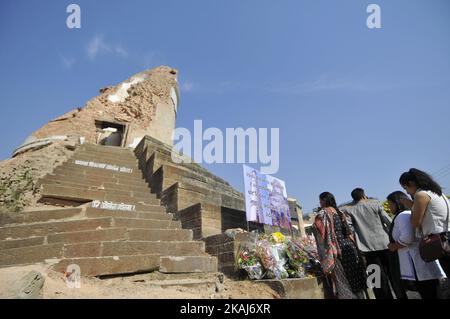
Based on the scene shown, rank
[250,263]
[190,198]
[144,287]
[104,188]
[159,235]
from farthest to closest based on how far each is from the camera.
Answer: [104,188]
[190,198]
[159,235]
[250,263]
[144,287]

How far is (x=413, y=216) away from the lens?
260 centimetres

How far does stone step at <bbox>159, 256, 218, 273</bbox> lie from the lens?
392 centimetres

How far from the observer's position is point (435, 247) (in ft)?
7.57

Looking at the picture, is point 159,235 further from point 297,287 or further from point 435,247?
point 435,247

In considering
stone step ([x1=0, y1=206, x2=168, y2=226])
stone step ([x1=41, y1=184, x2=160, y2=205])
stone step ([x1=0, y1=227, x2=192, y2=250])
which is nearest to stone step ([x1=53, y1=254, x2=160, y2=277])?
stone step ([x1=0, y1=227, x2=192, y2=250])

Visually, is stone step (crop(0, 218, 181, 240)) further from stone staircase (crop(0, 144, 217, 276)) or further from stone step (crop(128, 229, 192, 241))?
stone step (crop(128, 229, 192, 241))

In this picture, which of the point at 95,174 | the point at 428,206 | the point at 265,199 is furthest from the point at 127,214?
the point at 428,206

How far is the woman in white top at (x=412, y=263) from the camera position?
2.56 meters

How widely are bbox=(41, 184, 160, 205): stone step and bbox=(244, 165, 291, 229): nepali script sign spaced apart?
2.44m

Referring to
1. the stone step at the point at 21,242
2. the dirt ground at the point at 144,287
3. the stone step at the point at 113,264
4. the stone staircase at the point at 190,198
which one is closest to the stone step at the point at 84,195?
the stone staircase at the point at 190,198

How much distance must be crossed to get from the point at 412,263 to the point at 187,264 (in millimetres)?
2976

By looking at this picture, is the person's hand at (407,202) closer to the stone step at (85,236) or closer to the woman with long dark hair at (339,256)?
the woman with long dark hair at (339,256)
